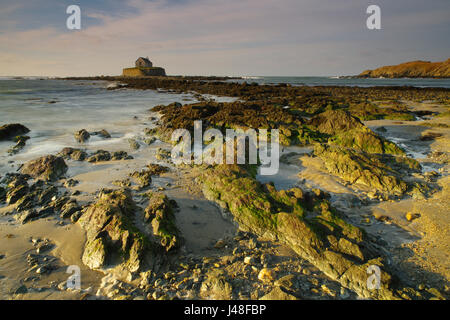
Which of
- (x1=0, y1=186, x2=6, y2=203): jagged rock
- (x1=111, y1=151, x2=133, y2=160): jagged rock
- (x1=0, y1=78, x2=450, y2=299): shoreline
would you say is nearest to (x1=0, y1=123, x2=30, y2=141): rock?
(x1=0, y1=78, x2=450, y2=299): shoreline

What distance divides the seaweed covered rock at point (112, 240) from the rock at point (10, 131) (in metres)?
11.4

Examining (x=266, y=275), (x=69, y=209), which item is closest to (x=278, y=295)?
(x=266, y=275)

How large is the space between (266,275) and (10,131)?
51.9 ft

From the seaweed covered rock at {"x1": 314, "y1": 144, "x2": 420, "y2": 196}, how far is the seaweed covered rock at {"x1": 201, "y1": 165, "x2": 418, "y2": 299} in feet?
7.34

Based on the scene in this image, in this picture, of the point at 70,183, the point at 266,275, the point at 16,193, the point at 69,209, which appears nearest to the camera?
the point at 266,275

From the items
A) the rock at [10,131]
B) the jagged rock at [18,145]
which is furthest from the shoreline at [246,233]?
the rock at [10,131]

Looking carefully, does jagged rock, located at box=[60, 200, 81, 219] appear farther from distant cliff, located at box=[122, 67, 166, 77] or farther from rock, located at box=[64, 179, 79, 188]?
distant cliff, located at box=[122, 67, 166, 77]

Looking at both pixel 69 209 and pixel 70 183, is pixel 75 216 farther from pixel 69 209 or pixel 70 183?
pixel 70 183

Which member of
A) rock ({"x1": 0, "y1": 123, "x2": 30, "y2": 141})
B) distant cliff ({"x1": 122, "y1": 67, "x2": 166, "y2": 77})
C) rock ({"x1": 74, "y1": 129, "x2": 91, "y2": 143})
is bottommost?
rock ({"x1": 74, "y1": 129, "x2": 91, "y2": 143})

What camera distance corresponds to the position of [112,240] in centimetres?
437

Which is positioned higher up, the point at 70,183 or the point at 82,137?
the point at 82,137

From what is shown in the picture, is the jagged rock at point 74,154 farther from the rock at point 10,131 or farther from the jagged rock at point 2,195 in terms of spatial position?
the rock at point 10,131

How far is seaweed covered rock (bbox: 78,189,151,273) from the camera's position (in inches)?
161

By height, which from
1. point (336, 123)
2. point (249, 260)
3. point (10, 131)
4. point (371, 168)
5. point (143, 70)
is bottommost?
point (249, 260)
